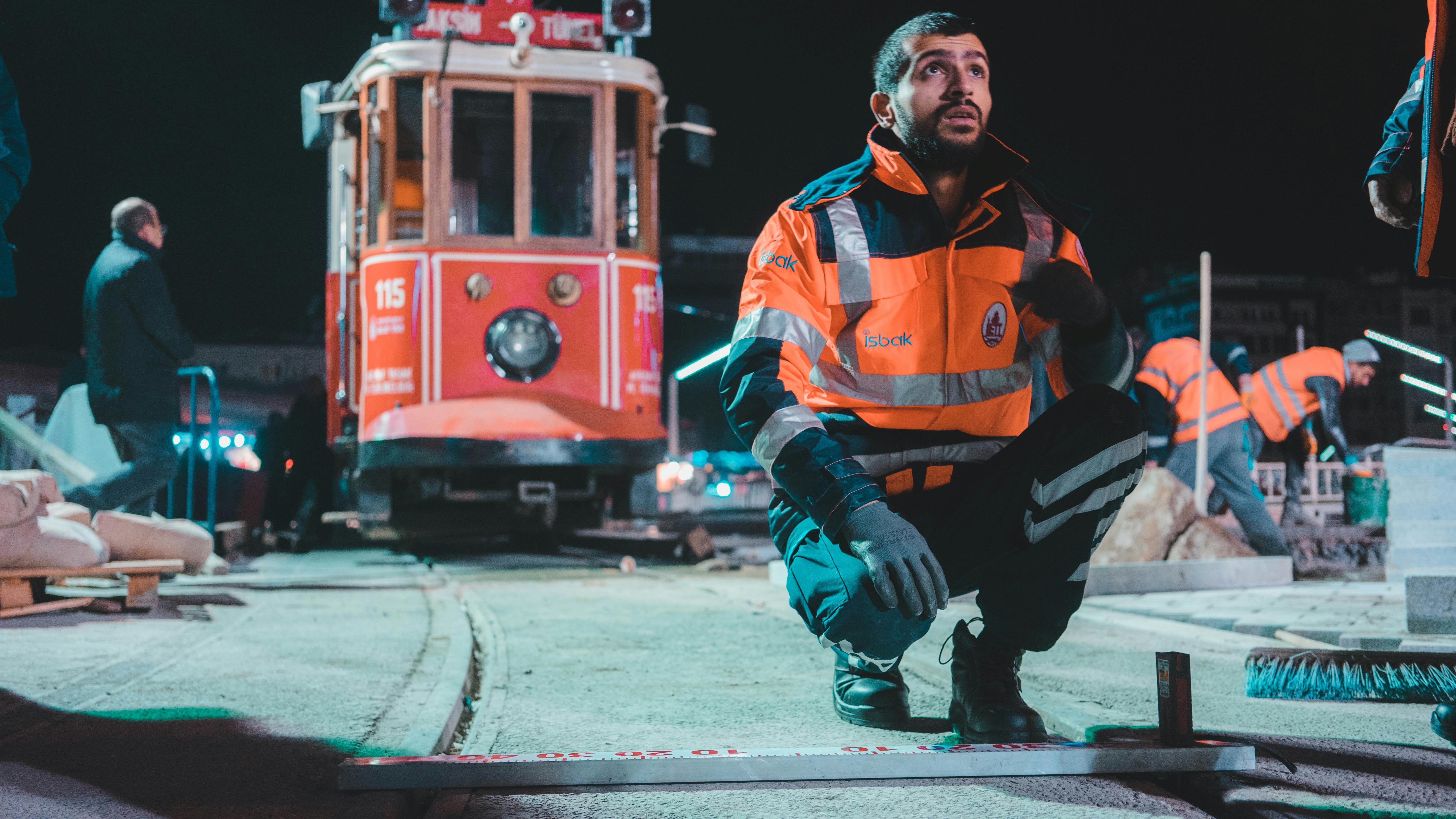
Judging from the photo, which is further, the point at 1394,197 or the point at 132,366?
the point at 132,366

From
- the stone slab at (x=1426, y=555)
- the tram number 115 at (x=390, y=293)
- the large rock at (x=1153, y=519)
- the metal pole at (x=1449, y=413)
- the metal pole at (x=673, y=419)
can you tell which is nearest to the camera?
the stone slab at (x=1426, y=555)

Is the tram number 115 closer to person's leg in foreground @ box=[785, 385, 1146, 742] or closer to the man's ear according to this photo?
the man's ear

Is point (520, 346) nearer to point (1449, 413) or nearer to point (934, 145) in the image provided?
point (934, 145)

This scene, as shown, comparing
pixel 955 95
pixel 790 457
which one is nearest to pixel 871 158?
pixel 955 95

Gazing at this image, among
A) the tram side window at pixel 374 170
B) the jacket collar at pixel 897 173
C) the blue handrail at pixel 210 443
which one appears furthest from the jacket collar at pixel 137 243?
the jacket collar at pixel 897 173

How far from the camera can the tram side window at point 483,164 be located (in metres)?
7.64

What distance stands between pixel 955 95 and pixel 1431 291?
3096 inches

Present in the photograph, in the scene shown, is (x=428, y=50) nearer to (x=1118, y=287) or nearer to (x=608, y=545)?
(x=608, y=545)

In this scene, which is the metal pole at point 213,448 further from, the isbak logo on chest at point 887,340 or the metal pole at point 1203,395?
the metal pole at point 1203,395

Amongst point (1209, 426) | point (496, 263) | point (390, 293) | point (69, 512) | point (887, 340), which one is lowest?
point (69, 512)

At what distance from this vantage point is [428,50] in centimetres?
755

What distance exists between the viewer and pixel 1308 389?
893cm

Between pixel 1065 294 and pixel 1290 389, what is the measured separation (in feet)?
24.3

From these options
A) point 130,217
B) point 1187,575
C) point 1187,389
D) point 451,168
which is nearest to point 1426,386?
point 1187,389
